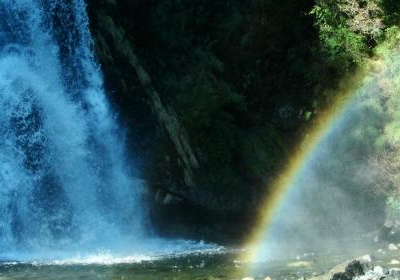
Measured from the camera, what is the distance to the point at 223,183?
17344mm

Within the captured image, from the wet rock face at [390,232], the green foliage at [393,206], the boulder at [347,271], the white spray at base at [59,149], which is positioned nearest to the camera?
the boulder at [347,271]

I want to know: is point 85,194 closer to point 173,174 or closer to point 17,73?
point 173,174

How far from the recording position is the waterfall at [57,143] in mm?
16125

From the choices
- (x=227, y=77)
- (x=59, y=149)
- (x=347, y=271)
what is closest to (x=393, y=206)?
(x=227, y=77)

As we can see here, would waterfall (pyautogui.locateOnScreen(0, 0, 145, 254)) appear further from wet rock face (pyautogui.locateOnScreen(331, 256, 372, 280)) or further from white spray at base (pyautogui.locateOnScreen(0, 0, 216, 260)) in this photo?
wet rock face (pyautogui.locateOnScreen(331, 256, 372, 280))

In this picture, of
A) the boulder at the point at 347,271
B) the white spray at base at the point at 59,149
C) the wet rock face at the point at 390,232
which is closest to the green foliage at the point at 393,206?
the wet rock face at the point at 390,232

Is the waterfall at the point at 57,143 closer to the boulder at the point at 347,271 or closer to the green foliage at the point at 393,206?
the green foliage at the point at 393,206

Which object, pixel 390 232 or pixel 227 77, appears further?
pixel 227 77

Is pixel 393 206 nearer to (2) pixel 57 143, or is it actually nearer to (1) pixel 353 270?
(1) pixel 353 270

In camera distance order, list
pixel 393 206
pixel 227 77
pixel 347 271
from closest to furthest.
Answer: pixel 347 271 → pixel 393 206 → pixel 227 77

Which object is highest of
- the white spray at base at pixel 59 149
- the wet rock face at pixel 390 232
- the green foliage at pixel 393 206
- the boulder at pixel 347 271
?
the white spray at base at pixel 59 149

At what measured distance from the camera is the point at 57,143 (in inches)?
673

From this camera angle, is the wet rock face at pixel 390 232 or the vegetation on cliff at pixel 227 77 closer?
the wet rock face at pixel 390 232

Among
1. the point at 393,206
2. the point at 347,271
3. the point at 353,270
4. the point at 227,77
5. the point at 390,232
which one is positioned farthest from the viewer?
the point at 227,77
